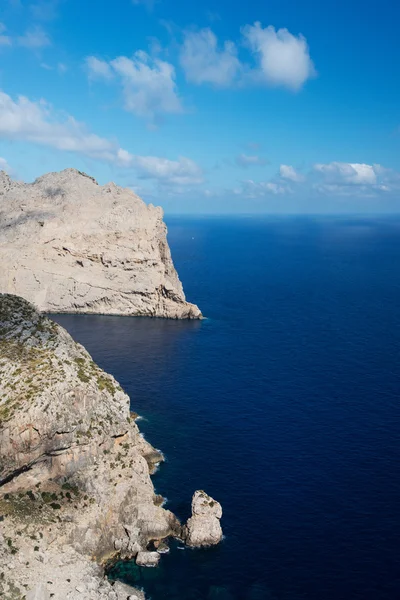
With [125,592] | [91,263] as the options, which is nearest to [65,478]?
[125,592]

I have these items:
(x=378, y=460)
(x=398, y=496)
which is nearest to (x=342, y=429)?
(x=378, y=460)

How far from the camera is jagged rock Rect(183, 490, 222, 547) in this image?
64.9 meters

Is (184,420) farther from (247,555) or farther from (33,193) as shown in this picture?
(33,193)

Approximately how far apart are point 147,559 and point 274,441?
33022 millimetres

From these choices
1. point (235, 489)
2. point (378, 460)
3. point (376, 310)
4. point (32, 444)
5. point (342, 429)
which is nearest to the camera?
point (32, 444)

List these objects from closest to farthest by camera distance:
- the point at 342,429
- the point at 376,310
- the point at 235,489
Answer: the point at 235,489 → the point at 342,429 → the point at 376,310

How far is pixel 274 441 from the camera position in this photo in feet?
292

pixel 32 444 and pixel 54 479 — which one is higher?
pixel 32 444

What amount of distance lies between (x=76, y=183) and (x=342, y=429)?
125 m

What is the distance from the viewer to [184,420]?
317 ft

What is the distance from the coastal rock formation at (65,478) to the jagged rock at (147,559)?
107 cm

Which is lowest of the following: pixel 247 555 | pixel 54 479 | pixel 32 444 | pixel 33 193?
pixel 247 555

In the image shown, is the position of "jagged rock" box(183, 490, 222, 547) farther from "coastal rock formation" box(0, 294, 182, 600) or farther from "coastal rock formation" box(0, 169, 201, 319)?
"coastal rock formation" box(0, 169, 201, 319)

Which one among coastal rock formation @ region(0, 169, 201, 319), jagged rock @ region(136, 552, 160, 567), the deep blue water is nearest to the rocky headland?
jagged rock @ region(136, 552, 160, 567)
